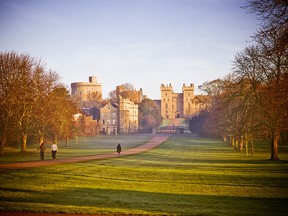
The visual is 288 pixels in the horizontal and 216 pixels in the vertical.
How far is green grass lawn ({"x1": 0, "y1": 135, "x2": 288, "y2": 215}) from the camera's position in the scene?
1236 centimetres

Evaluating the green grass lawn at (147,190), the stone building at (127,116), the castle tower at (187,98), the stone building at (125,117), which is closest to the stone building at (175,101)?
the castle tower at (187,98)

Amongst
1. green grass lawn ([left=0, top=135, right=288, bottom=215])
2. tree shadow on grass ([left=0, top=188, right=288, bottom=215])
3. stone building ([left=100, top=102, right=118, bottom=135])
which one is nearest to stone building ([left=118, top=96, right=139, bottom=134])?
stone building ([left=100, top=102, right=118, bottom=135])

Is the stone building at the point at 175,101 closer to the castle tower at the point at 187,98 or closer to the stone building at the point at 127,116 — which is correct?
the castle tower at the point at 187,98

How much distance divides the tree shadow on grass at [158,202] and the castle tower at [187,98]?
144m

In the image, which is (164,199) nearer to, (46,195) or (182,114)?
(46,195)

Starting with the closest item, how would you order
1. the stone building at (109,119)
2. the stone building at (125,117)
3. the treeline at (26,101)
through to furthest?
the treeline at (26,101) < the stone building at (125,117) < the stone building at (109,119)

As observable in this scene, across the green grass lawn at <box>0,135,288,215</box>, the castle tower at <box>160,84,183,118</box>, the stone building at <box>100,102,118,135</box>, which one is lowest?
the green grass lawn at <box>0,135,288,215</box>

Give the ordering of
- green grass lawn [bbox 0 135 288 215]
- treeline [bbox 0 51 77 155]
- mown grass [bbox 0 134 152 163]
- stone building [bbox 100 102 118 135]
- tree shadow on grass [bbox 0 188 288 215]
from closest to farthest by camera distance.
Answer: tree shadow on grass [bbox 0 188 288 215], green grass lawn [bbox 0 135 288 215], mown grass [bbox 0 134 152 163], treeline [bbox 0 51 77 155], stone building [bbox 100 102 118 135]

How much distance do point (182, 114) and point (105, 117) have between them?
6966cm

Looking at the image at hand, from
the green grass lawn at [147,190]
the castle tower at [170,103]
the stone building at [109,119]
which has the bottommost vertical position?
the green grass lawn at [147,190]

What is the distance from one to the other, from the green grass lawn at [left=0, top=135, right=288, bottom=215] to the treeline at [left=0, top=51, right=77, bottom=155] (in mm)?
14074

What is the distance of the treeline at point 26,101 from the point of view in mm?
34688

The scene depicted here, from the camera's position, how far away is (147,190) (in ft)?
53.2

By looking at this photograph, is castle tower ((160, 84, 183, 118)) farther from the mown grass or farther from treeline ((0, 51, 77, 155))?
treeline ((0, 51, 77, 155))
